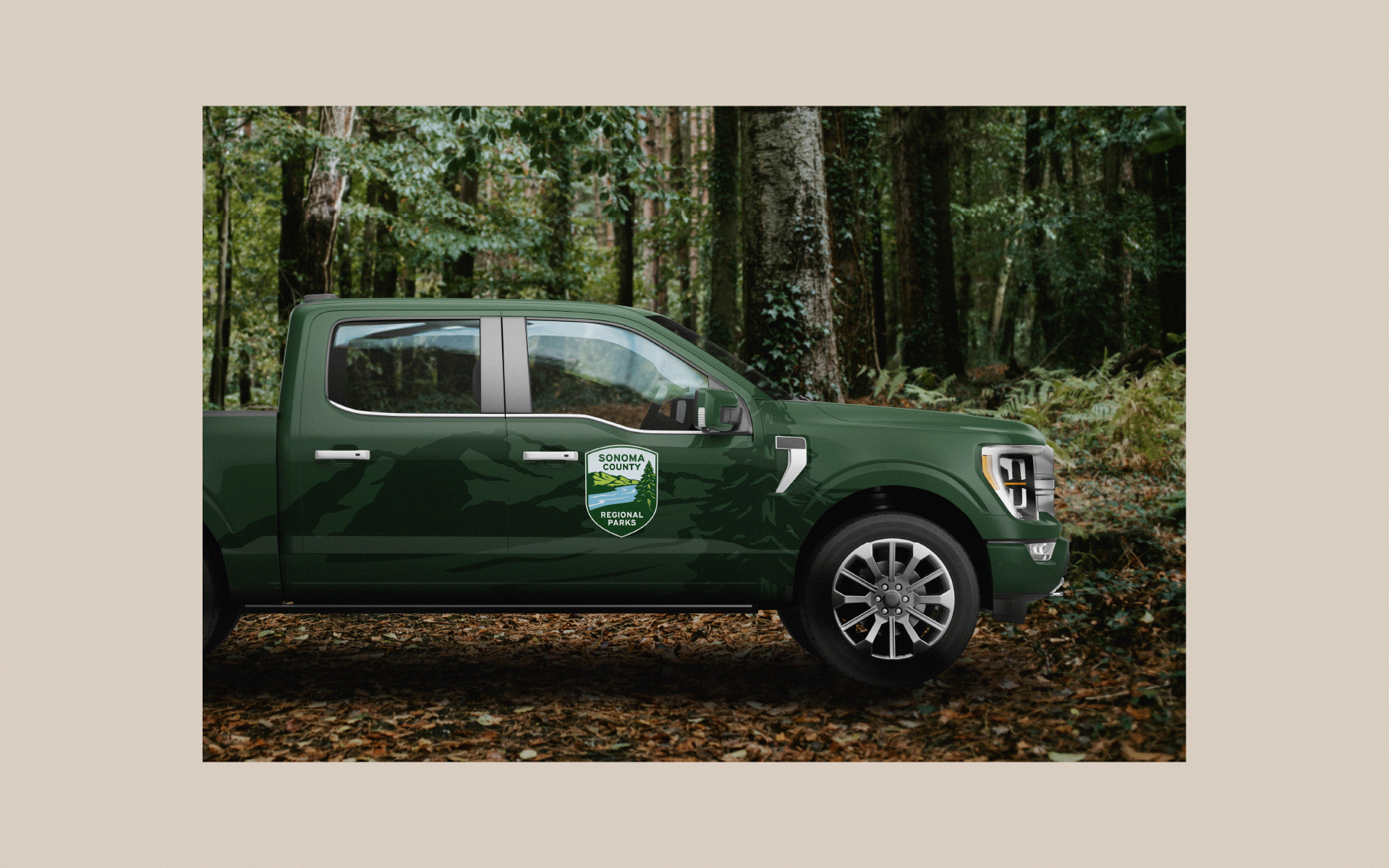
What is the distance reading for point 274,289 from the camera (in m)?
15.6

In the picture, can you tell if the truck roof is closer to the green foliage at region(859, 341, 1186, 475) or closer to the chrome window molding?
the chrome window molding

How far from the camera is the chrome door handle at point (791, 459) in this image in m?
5.16

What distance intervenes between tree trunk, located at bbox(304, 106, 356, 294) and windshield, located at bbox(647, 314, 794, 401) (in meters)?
8.32

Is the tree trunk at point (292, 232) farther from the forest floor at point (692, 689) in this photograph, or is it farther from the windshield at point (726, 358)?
the windshield at point (726, 358)

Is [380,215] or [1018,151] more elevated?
[1018,151]

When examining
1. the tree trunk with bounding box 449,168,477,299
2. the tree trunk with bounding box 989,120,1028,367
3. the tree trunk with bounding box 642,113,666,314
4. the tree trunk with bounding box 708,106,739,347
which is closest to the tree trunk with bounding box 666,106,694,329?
the tree trunk with bounding box 642,113,666,314

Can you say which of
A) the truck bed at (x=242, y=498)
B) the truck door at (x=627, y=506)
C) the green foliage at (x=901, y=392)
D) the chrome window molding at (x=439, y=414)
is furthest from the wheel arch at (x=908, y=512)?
the green foliage at (x=901, y=392)

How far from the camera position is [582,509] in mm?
5094

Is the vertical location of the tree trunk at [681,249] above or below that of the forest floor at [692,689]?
above

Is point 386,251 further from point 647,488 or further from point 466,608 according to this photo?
point 647,488

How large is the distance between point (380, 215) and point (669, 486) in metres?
11.0

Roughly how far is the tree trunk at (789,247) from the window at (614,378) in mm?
3027

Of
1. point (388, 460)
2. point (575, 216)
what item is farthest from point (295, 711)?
point (575, 216)

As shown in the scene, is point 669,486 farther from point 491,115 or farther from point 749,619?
point 491,115
